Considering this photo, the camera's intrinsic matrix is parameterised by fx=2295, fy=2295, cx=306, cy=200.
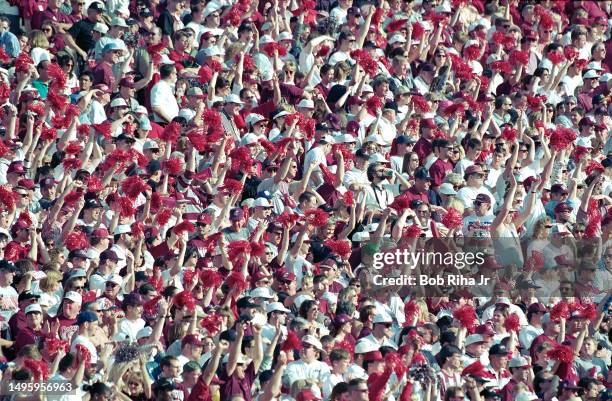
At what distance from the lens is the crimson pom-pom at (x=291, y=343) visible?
17781 mm

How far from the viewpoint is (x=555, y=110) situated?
79.7 feet

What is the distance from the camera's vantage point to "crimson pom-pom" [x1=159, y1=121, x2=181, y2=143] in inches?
815

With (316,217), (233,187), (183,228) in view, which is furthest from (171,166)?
(316,217)

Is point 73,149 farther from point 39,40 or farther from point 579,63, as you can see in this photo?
point 579,63

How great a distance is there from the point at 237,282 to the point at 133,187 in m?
1.47

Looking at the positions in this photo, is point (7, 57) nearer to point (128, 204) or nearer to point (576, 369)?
point (128, 204)

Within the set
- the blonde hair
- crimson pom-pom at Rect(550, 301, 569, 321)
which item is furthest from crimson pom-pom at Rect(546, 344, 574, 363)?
the blonde hair

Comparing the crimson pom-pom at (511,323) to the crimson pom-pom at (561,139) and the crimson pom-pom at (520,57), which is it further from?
the crimson pom-pom at (520,57)

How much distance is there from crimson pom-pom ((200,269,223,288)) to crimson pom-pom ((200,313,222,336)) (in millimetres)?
555

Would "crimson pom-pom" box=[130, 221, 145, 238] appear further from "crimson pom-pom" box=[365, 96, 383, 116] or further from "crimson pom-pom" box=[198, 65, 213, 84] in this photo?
"crimson pom-pom" box=[365, 96, 383, 116]

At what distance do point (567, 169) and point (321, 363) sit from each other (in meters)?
5.79

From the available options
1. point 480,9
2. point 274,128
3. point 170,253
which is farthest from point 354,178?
point 480,9

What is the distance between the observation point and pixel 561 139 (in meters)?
22.7

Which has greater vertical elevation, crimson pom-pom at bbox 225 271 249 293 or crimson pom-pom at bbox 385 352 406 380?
crimson pom-pom at bbox 225 271 249 293
